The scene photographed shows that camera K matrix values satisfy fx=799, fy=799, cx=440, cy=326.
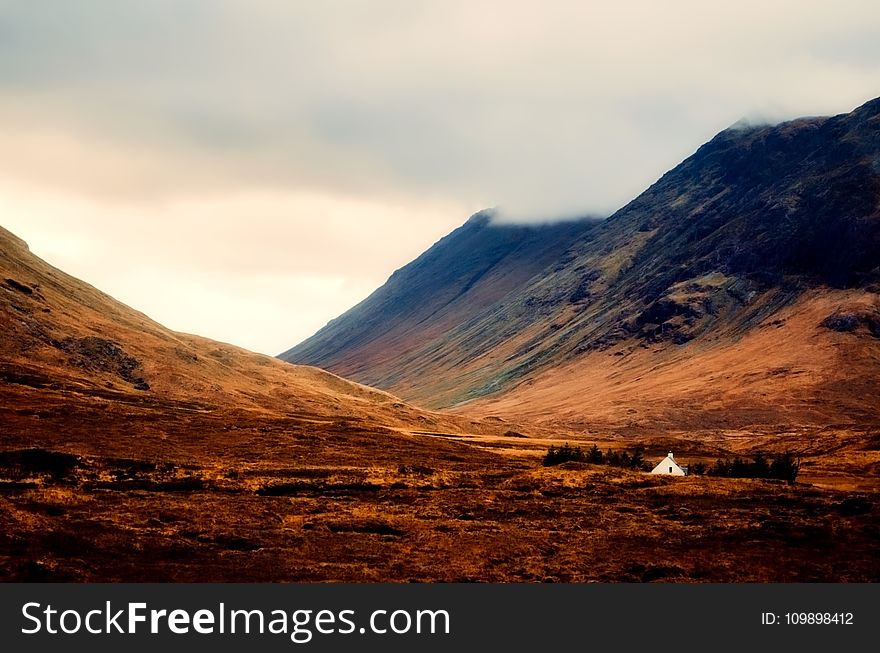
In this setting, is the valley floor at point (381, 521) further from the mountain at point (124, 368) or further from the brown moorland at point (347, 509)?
the mountain at point (124, 368)

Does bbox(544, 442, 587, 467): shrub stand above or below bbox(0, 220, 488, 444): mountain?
below

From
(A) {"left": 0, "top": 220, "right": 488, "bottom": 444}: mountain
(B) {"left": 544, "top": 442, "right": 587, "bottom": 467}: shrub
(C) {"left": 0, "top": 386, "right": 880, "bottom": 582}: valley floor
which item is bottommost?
(C) {"left": 0, "top": 386, "right": 880, "bottom": 582}: valley floor

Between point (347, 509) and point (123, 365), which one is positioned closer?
point (347, 509)

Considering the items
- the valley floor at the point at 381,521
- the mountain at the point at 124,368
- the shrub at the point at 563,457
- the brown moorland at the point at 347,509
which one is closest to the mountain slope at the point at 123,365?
the mountain at the point at 124,368

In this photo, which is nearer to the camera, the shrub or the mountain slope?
the shrub

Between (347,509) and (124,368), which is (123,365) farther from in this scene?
(347,509)

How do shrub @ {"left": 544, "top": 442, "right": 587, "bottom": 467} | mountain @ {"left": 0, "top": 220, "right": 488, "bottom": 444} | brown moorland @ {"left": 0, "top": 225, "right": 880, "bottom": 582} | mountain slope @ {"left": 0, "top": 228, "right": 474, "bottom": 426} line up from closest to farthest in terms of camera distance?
1. brown moorland @ {"left": 0, "top": 225, "right": 880, "bottom": 582}
2. shrub @ {"left": 544, "top": 442, "right": 587, "bottom": 467}
3. mountain @ {"left": 0, "top": 220, "right": 488, "bottom": 444}
4. mountain slope @ {"left": 0, "top": 228, "right": 474, "bottom": 426}

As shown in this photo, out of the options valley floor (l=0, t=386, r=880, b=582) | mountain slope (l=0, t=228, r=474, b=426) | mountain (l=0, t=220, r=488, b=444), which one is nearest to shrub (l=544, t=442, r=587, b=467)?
valley floor (l=0, t=386, r=880, b=582)

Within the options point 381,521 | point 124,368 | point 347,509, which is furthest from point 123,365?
point 381,521

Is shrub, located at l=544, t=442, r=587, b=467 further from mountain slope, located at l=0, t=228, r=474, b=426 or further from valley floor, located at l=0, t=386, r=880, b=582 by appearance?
mountain slope, located at l=0, t=228, r=474, b=426

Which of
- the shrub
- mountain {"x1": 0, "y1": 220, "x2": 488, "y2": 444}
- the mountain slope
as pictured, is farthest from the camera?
the mountain slope

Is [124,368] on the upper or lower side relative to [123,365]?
lower

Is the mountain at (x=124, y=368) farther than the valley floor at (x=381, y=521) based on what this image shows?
Yes

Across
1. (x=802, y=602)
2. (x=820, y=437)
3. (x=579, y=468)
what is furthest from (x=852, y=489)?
(x=820, y=437)
